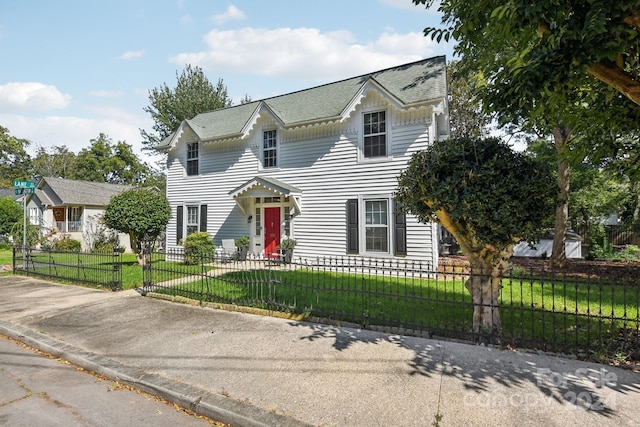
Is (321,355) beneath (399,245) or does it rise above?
beneath

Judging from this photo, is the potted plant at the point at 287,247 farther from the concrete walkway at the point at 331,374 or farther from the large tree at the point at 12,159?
the large tree at the point at 12,159

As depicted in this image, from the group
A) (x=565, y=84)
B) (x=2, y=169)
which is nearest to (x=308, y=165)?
(x=565, y=84)

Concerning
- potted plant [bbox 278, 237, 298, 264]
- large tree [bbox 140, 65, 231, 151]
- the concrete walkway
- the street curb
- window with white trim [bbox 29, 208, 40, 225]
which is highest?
large tree [bbox 140, 65, 231, 151]

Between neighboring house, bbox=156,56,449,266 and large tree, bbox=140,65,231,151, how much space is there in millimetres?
15428

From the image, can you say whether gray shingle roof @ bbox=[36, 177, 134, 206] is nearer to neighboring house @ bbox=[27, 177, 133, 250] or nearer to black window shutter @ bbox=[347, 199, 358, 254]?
neighboring house @ bbox=[27, 177, 133, 250]

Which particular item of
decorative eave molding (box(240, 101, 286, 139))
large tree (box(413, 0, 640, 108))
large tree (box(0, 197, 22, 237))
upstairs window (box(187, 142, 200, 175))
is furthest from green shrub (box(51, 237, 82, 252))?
large tree (box(413, 0, 640, 108))

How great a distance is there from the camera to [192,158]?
1733cm

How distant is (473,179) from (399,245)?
6.98m

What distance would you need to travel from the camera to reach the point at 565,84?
4.14 m

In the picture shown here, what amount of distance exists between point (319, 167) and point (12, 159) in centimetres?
5827

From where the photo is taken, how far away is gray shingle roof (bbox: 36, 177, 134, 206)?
85.0 feet

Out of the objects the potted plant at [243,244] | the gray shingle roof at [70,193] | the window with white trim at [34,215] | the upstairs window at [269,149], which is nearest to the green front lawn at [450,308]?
the potted plant at [243,244]

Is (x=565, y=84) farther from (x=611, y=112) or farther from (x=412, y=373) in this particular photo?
(x=412, y=373)

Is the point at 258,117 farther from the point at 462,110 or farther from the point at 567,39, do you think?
the point at 462,110
